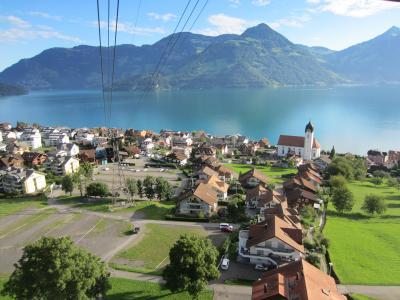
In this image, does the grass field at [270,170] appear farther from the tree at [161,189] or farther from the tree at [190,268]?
the tree at [190,268]

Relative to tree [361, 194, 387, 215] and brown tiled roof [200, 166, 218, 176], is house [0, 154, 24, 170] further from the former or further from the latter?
tree [361, 194, 387, 215]

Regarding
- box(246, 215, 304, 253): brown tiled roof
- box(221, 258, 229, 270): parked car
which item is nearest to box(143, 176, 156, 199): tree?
box(246, 215, 304, 253): brown tiled roof

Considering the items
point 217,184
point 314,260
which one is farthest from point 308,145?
point 314,260

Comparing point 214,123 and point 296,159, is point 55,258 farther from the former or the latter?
point 214,123

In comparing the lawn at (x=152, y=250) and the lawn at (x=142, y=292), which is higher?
the lawn at (x=142, y=292)

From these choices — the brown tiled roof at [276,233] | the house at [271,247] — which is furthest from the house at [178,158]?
the house at [271,247]

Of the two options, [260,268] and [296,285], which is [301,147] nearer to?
[260,268]
